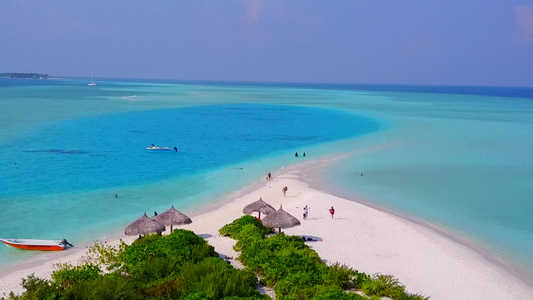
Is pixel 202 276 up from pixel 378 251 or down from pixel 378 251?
up

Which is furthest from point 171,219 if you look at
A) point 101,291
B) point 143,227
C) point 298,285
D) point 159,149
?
point 159,149

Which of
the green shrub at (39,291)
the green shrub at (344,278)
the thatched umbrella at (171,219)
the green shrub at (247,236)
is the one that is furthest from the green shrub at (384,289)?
the green shrub at (39,291)

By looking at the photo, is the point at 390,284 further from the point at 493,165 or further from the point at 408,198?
the point at 493,165

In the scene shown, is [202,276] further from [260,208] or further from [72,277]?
[260,208]

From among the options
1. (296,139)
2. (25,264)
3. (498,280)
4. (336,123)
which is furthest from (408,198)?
(336,123)

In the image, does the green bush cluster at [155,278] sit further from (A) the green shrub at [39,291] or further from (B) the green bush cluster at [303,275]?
(B) the green bush cluster at [303,275]

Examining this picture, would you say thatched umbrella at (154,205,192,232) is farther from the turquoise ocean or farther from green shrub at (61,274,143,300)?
green shrub at (61,274,143,300)

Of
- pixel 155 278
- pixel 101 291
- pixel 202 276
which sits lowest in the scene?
pixel 155 278
